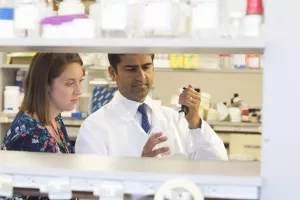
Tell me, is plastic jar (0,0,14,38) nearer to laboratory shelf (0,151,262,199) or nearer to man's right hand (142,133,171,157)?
laboratory shelf (0,151,262,199)

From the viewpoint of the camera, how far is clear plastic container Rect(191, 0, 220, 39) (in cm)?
105

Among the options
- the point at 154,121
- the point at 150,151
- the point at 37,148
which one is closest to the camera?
the point at 37,148

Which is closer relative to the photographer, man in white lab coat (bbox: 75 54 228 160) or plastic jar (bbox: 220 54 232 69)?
man in white lab coat (bbox: 75 54 228 160)

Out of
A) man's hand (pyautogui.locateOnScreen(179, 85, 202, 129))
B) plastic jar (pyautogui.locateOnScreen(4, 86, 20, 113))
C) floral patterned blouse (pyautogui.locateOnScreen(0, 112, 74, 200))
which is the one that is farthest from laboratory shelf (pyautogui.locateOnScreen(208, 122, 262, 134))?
floral patterned blouse (pyautogui.locateOnScreen(0, 112, 74, 200))

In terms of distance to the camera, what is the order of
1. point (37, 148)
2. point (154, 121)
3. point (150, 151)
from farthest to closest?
point (154, 121), point (150, 151), point (37, 148)

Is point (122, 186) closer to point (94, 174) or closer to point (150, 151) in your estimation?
point (94, 174)

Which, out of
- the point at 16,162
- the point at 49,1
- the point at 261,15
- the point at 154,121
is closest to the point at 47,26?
the point at 49,1

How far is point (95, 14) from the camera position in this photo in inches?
44.9

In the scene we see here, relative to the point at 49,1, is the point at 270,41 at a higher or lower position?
lower

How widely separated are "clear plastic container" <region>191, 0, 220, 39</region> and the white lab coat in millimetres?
1087

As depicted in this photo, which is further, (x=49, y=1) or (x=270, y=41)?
(x=49, y=1)

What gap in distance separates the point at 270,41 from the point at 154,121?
1359mm

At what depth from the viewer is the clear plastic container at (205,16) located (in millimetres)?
1047

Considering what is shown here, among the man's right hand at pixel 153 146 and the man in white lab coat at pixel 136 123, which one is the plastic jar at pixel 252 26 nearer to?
the man's right hand at pixel 153 146
